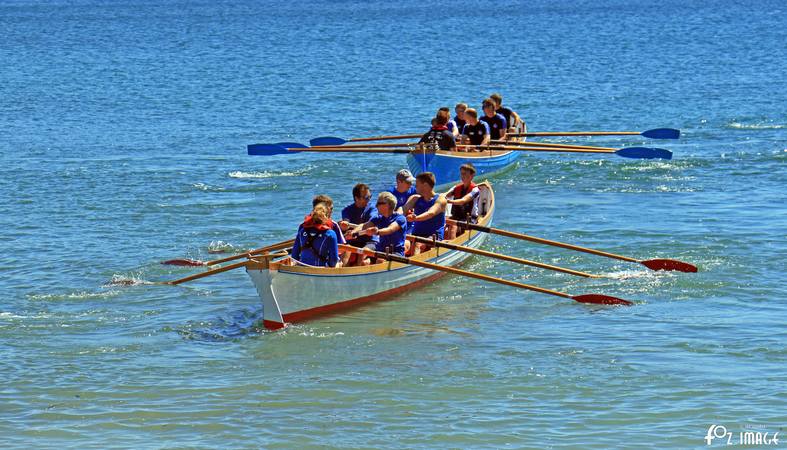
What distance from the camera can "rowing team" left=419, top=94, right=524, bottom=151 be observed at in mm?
25125

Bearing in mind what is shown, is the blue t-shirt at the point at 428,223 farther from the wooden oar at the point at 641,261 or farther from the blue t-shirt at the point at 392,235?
the blue t-shirt at the point at 392,235

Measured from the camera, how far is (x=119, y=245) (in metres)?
21.7

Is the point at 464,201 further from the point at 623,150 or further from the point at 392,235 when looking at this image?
the point at 623,150

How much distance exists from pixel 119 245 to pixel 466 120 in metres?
8.76

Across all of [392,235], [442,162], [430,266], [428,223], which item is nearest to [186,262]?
[392,235]

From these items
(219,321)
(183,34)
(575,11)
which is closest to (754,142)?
(219,321)

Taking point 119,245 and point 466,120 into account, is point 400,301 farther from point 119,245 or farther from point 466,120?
point 466,120

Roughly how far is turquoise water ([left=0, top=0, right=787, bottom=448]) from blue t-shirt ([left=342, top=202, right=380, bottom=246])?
3.28ft

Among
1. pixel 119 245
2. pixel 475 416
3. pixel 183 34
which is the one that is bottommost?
pixel 475 416

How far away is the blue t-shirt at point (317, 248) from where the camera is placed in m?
15.9

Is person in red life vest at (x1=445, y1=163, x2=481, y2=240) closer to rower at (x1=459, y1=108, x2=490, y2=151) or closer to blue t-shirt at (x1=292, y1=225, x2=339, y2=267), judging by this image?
blue t-shirt at (x1=292, y1=225, x2=339, y2=267)

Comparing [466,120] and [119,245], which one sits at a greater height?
[466,120]

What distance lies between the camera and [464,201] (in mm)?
19406

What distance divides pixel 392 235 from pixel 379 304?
1057 millimetres
